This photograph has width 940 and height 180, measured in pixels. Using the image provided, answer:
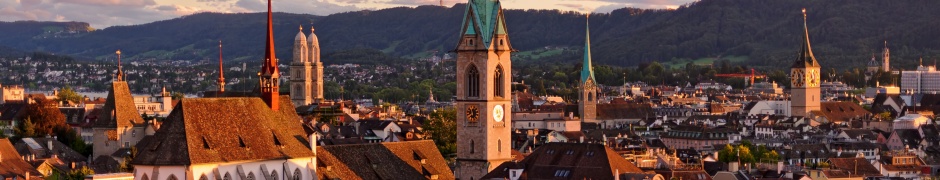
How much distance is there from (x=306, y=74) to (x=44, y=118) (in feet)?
159

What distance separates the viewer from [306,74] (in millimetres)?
158500

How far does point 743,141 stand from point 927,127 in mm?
18087

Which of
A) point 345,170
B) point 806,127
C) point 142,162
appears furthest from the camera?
point 806,127

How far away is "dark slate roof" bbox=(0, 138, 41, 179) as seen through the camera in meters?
82.7

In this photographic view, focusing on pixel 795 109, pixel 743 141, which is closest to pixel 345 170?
pixel 743 141

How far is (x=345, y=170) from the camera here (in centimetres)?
7112

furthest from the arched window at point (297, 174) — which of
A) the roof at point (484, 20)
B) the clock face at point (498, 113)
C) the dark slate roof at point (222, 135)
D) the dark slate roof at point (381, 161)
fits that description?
the clock face at point (498, 113)

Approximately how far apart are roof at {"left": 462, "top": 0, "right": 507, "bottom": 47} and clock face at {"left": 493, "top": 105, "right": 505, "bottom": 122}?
259 cm

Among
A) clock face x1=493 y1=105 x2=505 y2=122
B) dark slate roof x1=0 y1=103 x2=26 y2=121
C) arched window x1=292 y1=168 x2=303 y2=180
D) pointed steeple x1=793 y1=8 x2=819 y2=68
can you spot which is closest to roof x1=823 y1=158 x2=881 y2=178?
clock face x1=493 y1=105 x2=505 y2=122

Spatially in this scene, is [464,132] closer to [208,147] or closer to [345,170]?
[345,170]

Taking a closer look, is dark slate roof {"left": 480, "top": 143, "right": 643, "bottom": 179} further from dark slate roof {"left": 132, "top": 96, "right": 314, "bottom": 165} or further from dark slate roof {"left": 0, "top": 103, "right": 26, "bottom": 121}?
dark slate roof {"left": 0, "top": 103, "right": 26, "bottom": 121}

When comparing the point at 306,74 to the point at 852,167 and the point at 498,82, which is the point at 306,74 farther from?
the point at 498,82

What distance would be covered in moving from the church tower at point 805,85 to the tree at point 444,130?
228 ft

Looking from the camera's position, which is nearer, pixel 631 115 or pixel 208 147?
pixel 208 147
